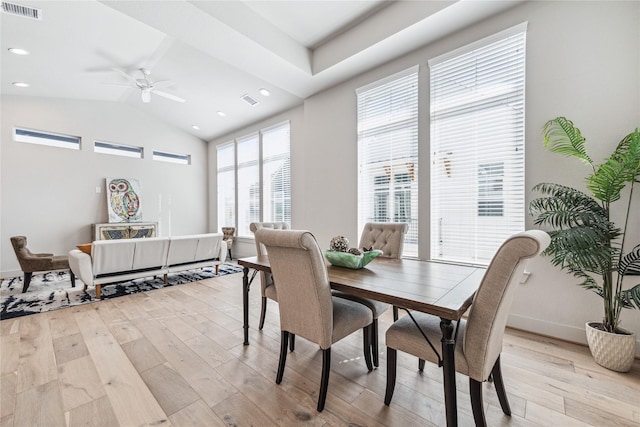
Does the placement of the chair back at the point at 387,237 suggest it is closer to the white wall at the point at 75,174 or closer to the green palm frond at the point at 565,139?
the green palm frond at the point at 565,139

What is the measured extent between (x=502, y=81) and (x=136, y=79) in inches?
199

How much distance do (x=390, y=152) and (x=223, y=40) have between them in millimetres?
2380

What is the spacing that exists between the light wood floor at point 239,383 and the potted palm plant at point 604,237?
0.24 m

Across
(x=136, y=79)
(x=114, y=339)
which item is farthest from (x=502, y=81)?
(x=136, y=79)

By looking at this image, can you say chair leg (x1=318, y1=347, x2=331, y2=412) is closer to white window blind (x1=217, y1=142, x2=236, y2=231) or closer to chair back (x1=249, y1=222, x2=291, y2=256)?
chair back (x1=249, y1=222, x2=291, y2=256)

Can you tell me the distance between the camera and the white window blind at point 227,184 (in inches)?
264

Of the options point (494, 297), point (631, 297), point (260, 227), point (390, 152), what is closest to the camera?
point (494, 297)

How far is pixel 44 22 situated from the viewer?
10.5 ft

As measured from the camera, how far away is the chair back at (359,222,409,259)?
242cm

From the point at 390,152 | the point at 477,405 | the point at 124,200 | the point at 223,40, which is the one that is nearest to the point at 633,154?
the point at 477,405

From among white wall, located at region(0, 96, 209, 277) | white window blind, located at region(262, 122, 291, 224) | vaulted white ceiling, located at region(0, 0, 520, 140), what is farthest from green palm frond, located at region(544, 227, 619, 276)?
white wall, located at region(0, 96, 209, 277)

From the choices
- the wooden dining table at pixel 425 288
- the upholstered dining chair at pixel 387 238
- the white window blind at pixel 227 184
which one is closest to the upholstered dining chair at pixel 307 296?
the wooden dining table at pixel 425 288

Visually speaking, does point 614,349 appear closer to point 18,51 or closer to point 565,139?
point 565,139

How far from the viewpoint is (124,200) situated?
19.9 feet
